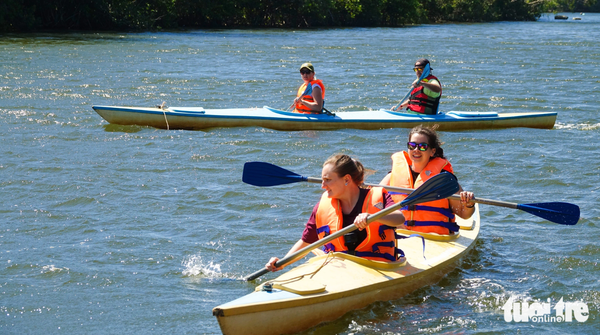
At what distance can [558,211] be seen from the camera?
4391mm

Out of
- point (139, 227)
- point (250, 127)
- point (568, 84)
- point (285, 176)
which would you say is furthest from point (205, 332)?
point (568, 84)

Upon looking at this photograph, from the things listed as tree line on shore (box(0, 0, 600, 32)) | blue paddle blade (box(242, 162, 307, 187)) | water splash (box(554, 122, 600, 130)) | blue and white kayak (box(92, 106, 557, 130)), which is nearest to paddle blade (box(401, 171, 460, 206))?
blue paddle blade (box(242, 162, 307, 187))

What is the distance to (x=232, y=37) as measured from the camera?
24797mm

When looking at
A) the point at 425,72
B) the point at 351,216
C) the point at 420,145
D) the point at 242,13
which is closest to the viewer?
the point at 351,216

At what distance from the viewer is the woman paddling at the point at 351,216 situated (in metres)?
3.92

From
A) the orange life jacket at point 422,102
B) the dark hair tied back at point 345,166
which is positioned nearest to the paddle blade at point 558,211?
the dark hair tied back at point 345,166

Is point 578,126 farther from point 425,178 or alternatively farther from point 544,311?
point 544,311

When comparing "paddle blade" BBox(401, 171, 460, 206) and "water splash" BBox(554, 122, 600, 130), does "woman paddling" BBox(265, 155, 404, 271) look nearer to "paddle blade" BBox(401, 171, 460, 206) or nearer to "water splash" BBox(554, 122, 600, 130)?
"paddle blade" BBox(401, 171, 460, 206)

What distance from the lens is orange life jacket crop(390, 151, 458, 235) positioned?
488 cm

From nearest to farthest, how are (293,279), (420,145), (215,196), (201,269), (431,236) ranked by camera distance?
(293,279), (420,145), (431,236), (201,269), (215,196)

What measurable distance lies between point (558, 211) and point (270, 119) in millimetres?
5588

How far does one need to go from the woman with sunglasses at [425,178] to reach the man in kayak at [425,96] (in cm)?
435

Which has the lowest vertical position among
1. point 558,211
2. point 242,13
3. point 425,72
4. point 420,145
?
point 558,211

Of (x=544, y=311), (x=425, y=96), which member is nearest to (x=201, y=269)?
(x=544, y=311)
